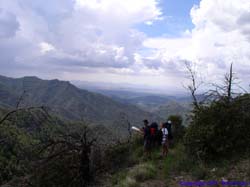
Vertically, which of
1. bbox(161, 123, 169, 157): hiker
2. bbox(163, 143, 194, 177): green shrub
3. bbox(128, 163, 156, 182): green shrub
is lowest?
bbox(128, 163, 156, 182): green shrub

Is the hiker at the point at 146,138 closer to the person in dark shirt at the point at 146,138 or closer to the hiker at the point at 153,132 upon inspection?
the person in dark shirt at the point at 146,138

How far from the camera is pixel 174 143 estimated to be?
17.7m

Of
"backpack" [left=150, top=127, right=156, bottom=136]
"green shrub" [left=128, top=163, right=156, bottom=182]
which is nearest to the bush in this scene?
"green shrub" [left=128, top=163, right=156, bottom=182]

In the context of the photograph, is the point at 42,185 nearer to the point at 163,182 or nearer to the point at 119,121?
the point at 163,182

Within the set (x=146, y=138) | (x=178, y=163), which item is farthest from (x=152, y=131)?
(x=178, y=163)

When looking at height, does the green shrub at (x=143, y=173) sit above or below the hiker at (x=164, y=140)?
below

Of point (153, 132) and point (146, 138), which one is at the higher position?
point (153, 132)

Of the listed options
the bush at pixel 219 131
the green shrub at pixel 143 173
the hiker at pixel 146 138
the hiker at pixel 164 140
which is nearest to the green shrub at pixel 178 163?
the bush at pixel 219 131

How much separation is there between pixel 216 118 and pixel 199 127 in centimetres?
74

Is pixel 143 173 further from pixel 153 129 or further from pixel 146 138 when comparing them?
pixel 153 129

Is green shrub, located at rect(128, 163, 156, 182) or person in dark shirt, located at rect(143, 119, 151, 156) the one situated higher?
person in dark shirt, located at rect(143, 119, 151, 156)

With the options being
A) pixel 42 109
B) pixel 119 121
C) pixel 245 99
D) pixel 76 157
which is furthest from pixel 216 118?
pixel 119 121

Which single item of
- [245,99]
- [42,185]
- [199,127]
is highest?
[245,99]

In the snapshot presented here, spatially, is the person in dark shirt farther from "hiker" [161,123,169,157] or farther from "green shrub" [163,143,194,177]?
"green shrub" [163,143,194,177]
